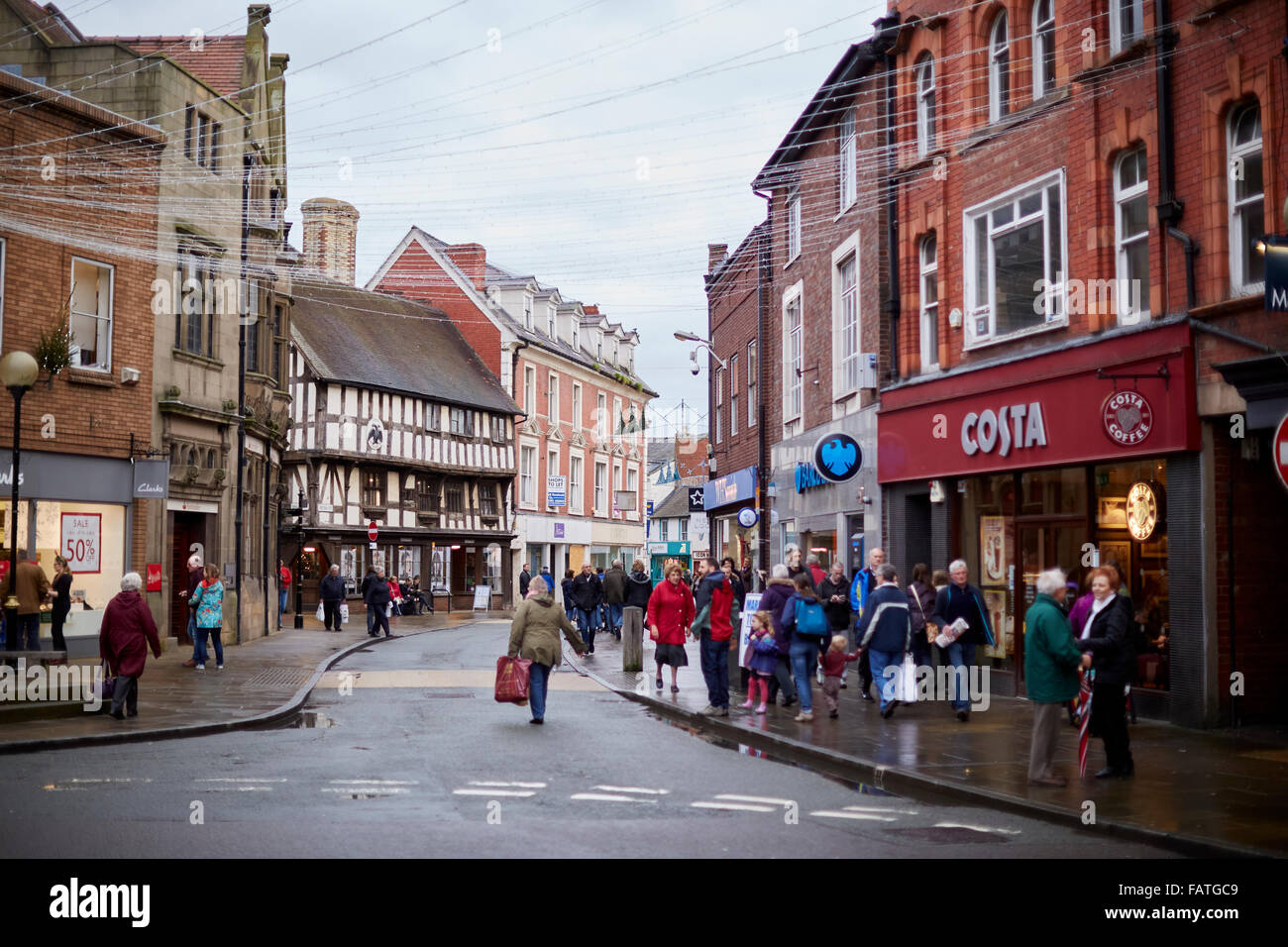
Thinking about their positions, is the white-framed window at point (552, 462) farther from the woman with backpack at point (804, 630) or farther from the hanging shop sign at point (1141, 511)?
the hanging shop sign at point (1141, 511)

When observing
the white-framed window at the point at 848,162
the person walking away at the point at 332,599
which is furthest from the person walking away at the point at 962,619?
the person walking away at the point at 332,599

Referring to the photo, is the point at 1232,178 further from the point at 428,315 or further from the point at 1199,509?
the point at 428,315

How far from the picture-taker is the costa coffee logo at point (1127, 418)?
1406 cm

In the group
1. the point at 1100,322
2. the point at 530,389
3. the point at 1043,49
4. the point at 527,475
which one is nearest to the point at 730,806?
the point at 1100,322

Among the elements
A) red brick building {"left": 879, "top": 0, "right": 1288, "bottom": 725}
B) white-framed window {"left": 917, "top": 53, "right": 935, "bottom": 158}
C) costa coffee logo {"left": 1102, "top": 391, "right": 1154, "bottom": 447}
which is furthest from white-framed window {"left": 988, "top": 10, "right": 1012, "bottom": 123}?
costa coffee logo {"left": 1102, "top": 391, "right": 1154, "bottom": 447}

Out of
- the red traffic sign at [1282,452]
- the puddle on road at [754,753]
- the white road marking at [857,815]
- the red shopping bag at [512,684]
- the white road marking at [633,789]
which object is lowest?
the puddle on road at [754,753]

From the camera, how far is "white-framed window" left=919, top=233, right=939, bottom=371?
784 inches

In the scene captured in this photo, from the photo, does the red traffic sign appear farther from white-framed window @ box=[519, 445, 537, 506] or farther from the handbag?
white-framed window @ box=[519, 445, 537, 506]

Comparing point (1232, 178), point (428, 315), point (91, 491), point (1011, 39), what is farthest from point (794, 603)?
point (428, 315)

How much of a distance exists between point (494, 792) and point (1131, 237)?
10038 mm

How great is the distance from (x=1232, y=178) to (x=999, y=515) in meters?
5.89

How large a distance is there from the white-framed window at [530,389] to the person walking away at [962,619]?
42.9m

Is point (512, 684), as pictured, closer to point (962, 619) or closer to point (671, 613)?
point (671, 613)

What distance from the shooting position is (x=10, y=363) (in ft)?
48.9
